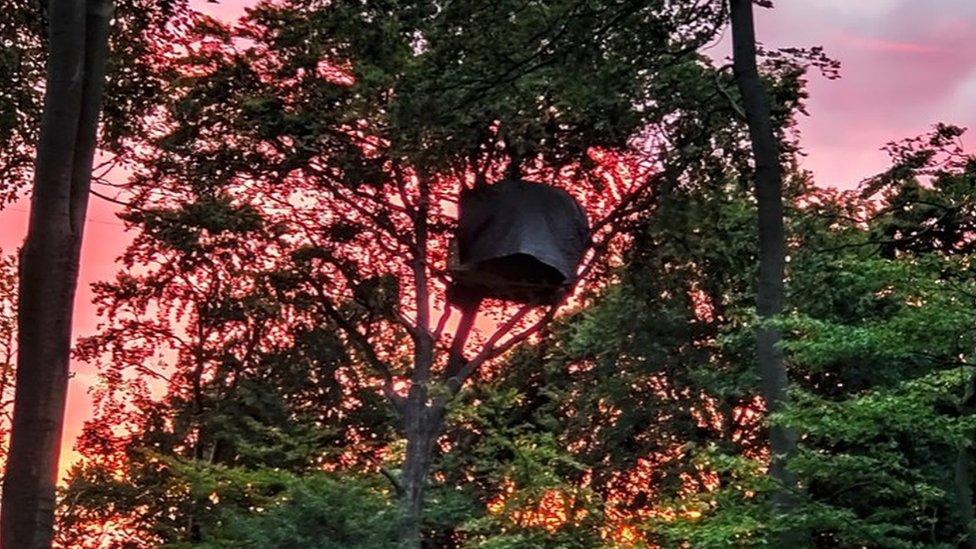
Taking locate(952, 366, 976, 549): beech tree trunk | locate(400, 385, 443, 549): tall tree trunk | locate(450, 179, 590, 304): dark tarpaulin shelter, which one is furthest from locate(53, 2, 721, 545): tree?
locate(952, 366, 976, 549): beech tree trunk

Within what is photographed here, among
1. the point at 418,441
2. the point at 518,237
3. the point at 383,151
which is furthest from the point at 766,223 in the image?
the point at 418,441

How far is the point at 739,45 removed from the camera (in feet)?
28.7

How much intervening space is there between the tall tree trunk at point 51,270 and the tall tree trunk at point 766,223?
5389 millimetres

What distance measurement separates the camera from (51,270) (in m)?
4.21

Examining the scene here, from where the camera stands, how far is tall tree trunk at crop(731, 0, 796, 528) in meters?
8.04

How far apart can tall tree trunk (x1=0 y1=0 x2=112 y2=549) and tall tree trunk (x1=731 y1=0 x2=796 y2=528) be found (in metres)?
5.39

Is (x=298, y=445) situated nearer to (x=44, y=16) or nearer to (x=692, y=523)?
(x=692, y=523)

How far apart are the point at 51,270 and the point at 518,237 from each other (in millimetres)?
7298

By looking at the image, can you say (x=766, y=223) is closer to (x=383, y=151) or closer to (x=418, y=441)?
(x=383, y=151)

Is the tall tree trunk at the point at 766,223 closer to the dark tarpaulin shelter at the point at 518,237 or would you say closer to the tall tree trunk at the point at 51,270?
the dark tarpaulin shelter at the point at 518,237

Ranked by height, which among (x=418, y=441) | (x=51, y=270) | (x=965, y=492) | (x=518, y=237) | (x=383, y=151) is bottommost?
(x=965, y=492)

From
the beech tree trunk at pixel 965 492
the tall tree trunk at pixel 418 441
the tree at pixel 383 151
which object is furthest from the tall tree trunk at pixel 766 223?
the tall tree trunk at pixel 418 441

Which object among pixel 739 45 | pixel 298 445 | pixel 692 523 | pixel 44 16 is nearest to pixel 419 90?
pixel 739 45

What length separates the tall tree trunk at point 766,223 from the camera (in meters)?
8.04
